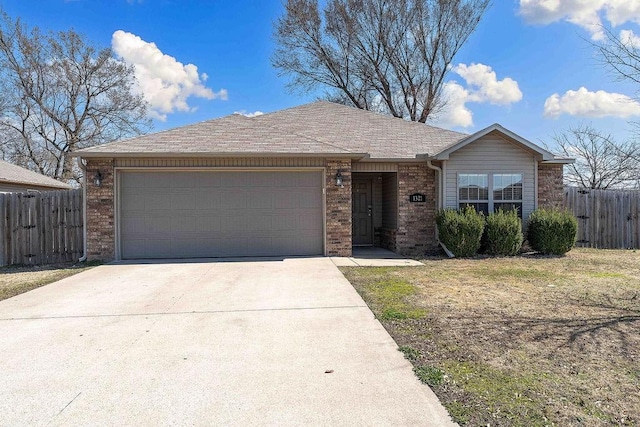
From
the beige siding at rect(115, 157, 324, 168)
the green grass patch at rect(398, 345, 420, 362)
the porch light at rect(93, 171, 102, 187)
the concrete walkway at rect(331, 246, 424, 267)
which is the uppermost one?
the beige siding at rect(115, 157, 324, 168)

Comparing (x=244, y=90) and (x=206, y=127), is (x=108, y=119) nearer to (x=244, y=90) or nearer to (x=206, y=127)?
(x=244, y=90)

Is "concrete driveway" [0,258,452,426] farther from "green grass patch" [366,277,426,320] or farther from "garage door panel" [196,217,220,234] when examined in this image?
"garage door panel" [196,217,220,234]

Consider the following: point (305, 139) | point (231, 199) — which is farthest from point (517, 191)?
point (231, 199)

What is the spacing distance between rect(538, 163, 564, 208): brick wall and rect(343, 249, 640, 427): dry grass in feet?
12.1

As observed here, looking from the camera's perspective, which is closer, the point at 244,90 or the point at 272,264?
the point at 272,264

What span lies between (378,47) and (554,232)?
15107 mm

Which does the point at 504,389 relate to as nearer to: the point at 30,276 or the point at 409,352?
the point at 409,352

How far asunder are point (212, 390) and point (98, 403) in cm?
76

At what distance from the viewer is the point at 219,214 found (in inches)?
376

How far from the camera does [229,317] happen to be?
4.87 metres

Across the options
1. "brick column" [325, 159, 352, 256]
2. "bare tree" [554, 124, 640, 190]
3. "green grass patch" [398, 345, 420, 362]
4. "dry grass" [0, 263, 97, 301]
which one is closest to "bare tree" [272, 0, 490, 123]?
"bare tree" [554, 124, 640, 190]

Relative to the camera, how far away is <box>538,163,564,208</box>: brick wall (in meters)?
10.9

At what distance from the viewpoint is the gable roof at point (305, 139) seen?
9.16 metres

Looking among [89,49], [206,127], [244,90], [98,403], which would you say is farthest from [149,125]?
[98,403]
